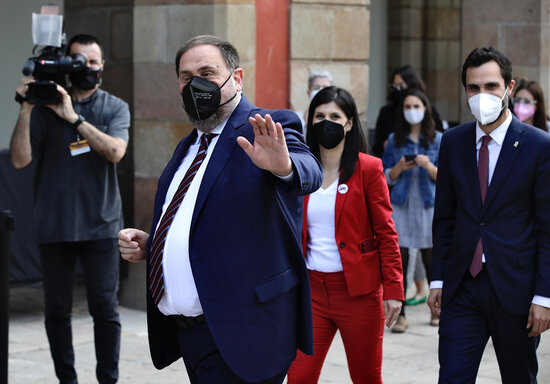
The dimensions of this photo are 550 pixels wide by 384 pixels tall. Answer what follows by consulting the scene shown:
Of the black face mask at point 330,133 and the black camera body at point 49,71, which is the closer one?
the black face mask at point 330,133

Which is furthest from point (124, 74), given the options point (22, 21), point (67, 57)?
point (67, 57)

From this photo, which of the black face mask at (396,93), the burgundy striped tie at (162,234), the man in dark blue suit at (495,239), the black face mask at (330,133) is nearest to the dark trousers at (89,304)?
the black face mask at (330,133)

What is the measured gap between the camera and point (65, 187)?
20.3 ft

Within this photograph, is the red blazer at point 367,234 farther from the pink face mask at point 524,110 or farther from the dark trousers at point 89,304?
the pink face mask at point 524,110

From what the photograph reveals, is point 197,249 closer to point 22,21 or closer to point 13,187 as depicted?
point 13,187

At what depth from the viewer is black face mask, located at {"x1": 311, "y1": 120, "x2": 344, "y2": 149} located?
5355 mm

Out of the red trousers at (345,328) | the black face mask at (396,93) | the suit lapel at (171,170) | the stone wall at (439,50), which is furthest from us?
the stone wall at (439,50)

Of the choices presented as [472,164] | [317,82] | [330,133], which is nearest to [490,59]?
[472,164]

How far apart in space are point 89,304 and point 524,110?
12.7ft

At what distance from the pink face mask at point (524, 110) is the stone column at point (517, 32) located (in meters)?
2.75

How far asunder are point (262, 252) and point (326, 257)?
146 cm

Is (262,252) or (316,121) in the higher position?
(316,121)

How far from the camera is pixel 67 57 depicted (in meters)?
6.21

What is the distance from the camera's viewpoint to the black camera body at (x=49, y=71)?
19.9ft
